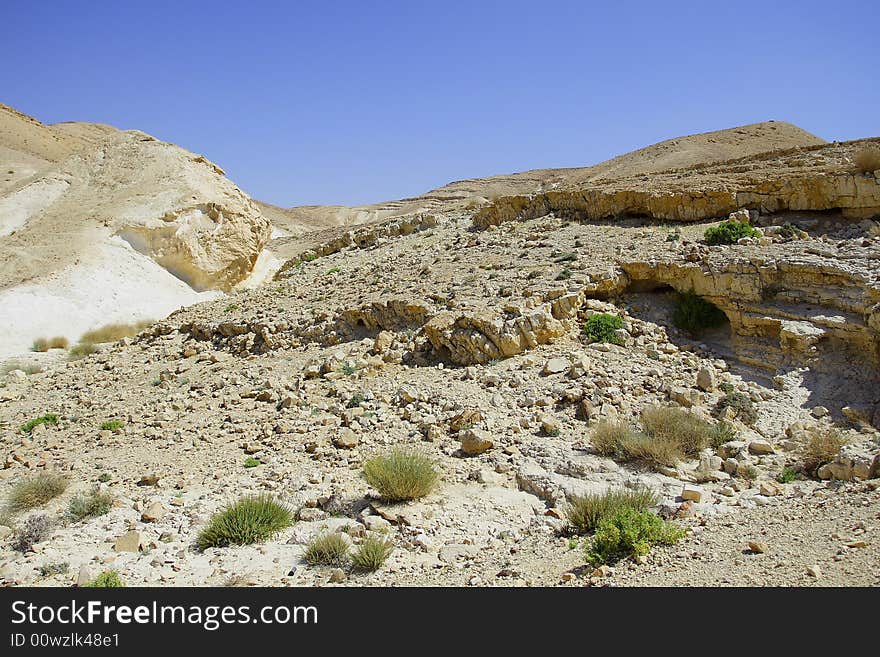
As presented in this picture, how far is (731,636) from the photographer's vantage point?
318cm

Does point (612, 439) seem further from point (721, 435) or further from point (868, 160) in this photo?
point (868, 160)

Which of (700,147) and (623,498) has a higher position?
(700,147)

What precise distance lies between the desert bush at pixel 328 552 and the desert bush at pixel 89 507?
2347mm

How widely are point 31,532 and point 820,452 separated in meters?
7.12

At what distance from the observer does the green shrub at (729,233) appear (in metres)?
9.40

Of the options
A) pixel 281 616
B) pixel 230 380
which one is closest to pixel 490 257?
pixel 230 380

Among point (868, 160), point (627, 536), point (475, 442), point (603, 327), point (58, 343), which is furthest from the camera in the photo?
point (58, 343)

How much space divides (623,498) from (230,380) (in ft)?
21.1

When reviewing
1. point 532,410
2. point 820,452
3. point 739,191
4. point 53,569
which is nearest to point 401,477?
point 532,410

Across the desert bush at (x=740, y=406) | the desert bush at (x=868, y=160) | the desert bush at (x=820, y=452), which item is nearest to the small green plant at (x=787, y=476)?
the desert bush at (x=820, y=452)

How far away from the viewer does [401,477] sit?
5523mm

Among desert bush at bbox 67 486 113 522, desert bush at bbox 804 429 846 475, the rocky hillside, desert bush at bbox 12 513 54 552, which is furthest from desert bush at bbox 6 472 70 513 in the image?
desert bush at bbox 804 429 846 475

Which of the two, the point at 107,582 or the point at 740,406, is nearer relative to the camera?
the point at 107,582

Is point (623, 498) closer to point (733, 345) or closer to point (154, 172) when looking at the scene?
point (733, 345)
